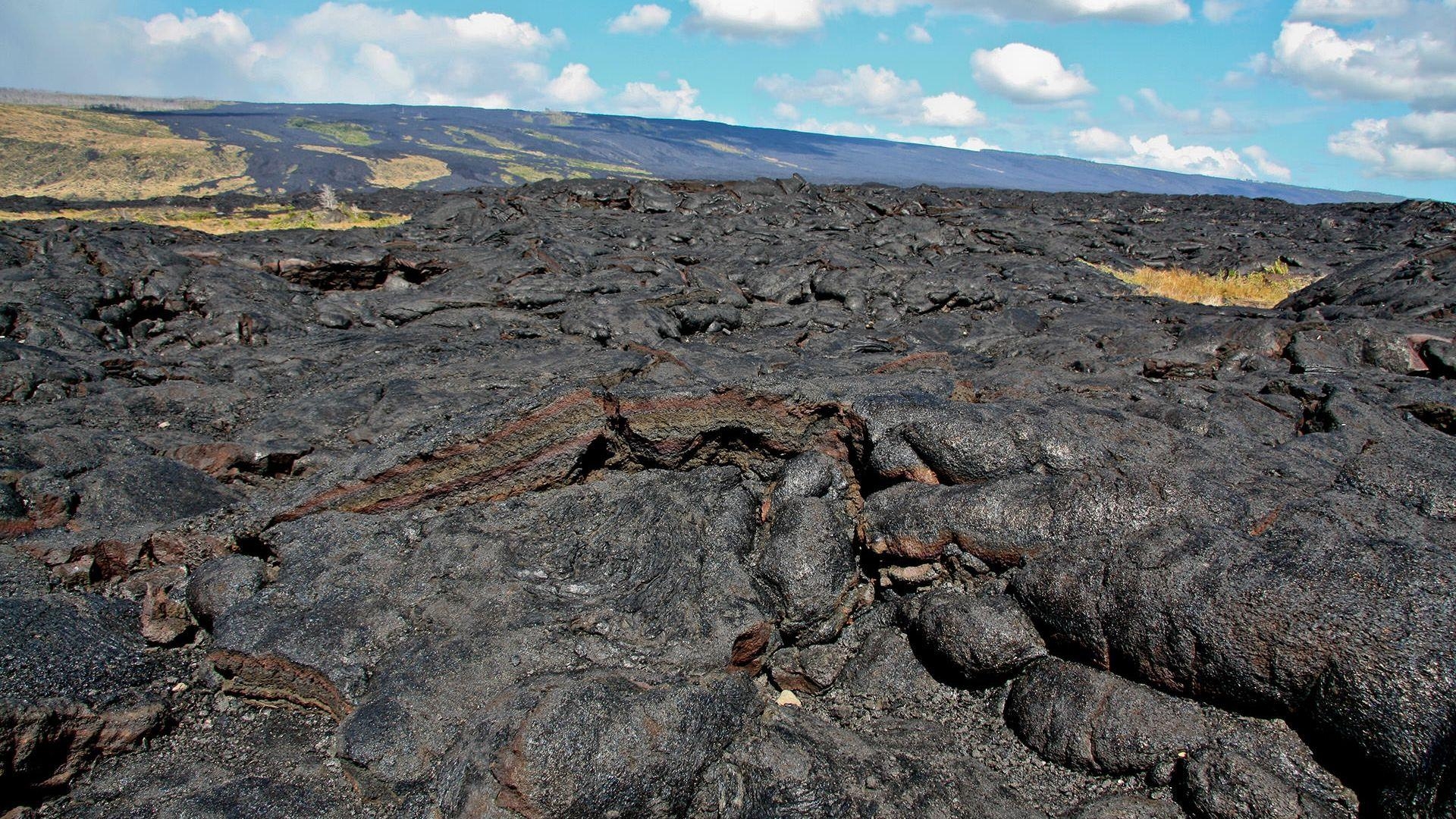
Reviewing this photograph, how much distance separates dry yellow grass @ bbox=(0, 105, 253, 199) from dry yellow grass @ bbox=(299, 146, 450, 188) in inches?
353

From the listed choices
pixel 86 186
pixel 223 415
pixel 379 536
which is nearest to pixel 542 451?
pixel 379 536

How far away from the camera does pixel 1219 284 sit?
21281 mm

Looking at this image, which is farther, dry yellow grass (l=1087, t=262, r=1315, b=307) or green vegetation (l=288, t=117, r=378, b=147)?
green vegetation (l=288, t=117, r=378, b=147)

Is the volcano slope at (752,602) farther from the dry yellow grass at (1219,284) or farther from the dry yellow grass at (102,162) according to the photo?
the dry yellow grass at (102,162)

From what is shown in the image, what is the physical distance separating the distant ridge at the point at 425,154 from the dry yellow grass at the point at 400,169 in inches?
9.3

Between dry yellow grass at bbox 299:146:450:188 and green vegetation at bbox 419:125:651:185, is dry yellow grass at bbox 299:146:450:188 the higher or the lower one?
the lower one

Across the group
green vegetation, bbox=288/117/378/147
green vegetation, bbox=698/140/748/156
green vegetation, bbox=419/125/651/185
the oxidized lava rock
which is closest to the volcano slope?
the oxidized lava rock

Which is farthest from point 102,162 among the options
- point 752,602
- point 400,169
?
point 752,602

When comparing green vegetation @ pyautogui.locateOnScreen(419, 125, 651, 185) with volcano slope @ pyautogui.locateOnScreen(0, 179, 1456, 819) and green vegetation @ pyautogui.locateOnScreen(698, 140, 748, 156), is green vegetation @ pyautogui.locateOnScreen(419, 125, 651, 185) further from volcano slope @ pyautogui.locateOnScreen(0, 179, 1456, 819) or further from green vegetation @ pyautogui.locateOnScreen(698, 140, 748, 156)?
volcano slope @ pyautogui.locateOnScreen(0, 179, 1456, 819)

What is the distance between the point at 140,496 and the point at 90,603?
1.74 meters

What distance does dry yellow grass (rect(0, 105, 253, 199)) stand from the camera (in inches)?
1912

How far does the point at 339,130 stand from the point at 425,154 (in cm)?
3610

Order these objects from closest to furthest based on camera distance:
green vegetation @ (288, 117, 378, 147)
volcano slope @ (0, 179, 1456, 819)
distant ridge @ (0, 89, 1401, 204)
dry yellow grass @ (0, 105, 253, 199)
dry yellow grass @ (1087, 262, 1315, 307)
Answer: volcano slope @ (0, 179, 1456, 819)
dry yellow grass @ (1087, 262, 1315, 307)
dry yellow grass @ (0, 105, 253, 199)
distant ridge @ (0, 89, 1401, 204)
green vegetation @ (288, 117, 378, 147)

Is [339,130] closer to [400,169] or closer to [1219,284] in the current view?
[400,169]
